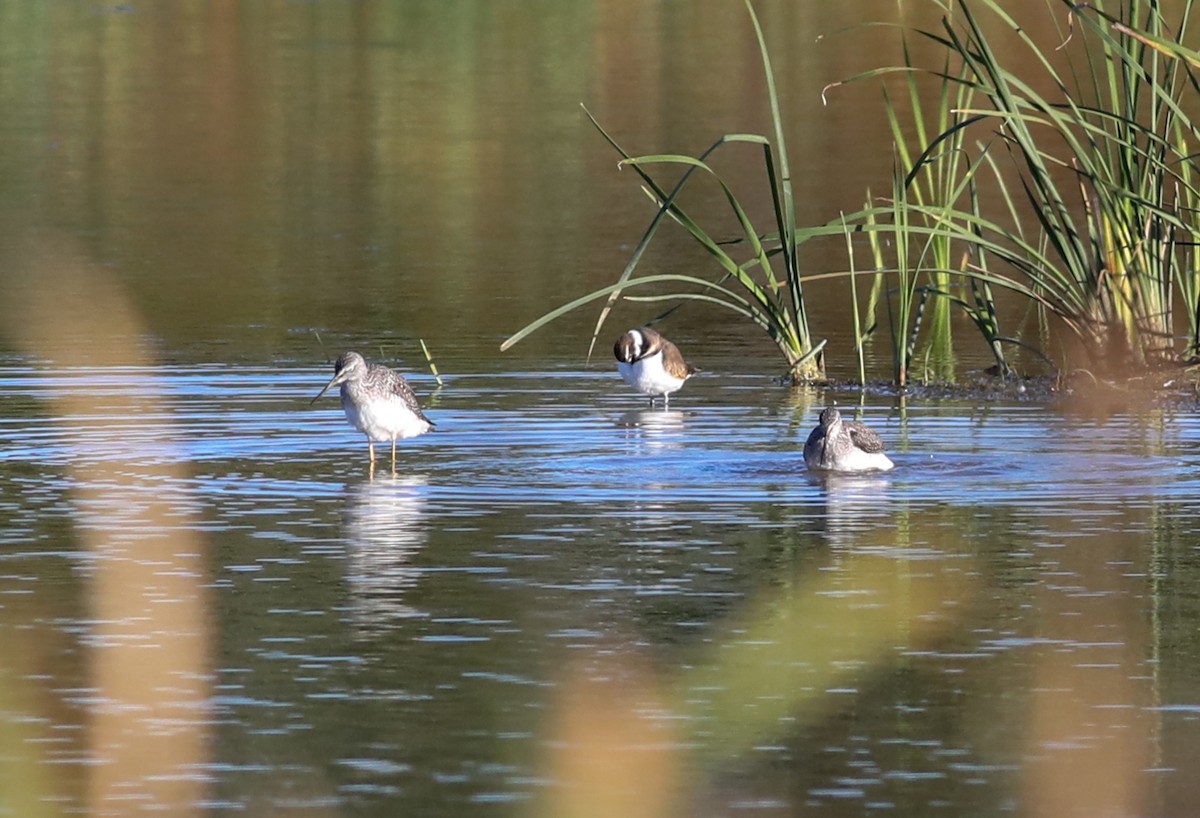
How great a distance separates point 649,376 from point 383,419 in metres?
2.76

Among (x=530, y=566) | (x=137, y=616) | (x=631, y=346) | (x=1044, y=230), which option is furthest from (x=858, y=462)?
(x=137, y=616)

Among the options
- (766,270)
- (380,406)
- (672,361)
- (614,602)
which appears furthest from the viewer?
(672,361)

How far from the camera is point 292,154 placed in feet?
101

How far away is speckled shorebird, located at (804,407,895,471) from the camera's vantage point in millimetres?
11891

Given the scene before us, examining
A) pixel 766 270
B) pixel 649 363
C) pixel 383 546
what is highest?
pixel 766 270

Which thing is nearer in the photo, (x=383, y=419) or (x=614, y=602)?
(x=614, y=602)

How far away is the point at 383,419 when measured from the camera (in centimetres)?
1265

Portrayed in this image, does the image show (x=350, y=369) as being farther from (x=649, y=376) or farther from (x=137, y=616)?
(x=137, y=616)

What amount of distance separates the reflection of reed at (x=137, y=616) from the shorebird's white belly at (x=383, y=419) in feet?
2.89

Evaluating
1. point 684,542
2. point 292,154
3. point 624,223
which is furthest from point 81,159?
point 684,542

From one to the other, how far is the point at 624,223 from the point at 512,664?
53.3 feet

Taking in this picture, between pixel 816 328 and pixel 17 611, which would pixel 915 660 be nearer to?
pixel 17 611

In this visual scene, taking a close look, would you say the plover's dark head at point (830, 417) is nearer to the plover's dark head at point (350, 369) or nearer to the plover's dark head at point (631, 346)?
the plover's dark head at point (350, 369)

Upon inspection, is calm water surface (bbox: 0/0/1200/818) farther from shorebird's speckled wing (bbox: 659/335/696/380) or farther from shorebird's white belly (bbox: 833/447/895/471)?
shorebird's speckled wing (bbox: 659/335/696/380)
